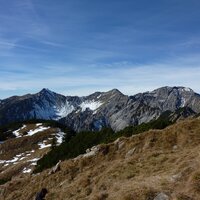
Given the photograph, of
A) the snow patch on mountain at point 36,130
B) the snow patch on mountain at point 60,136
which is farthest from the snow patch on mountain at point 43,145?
the snow patch on mountain at point 36,130

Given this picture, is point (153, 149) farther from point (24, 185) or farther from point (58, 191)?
point (24, 185)

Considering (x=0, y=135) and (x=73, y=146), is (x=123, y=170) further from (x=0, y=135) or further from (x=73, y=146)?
(x=0, y=135)

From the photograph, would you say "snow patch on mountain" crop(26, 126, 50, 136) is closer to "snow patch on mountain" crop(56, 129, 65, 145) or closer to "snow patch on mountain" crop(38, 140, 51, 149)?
"snow patch on mountain" crop(56, 129, 65, 145)

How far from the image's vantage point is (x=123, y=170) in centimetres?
3275

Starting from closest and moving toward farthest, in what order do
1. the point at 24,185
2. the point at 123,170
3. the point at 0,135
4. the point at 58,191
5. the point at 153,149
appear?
the point at 123,170 → the point at 58,191 → the point at 153,149 → the point at 24,185 → the point at 0,135

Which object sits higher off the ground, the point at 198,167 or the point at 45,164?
the point at 198,167

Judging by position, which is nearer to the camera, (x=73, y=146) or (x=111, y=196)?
(x=111, y=196)

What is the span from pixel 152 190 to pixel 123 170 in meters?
9.27

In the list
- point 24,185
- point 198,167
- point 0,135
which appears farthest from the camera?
point 0,135

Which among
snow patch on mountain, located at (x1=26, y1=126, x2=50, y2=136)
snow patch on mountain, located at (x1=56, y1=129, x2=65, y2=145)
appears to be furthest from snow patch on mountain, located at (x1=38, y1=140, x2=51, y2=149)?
snow patch on mountain, located at (x1=26, y1=126, x2=50, y2=136)

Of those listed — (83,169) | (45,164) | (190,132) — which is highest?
(190,132)

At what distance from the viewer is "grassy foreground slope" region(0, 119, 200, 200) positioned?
79.0 feet

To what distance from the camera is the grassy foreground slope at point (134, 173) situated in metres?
24.1

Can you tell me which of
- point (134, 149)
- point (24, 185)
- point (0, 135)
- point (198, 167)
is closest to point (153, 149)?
point (134, 149)
